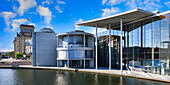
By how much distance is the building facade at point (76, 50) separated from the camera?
119ft

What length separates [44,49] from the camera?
4222cm

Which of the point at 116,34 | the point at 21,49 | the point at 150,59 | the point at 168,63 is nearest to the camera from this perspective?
the point at 168,63

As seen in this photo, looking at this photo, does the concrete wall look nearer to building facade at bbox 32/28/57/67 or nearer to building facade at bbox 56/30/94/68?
building facade at bbox 32/28/57/67

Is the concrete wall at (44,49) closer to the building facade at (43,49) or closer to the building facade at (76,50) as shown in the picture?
the building facade at (43,49)

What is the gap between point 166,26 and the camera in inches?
911

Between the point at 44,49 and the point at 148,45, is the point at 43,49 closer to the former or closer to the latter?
the point at 44,49

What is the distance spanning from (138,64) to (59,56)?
62.7ft

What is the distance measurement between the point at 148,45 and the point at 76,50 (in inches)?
654

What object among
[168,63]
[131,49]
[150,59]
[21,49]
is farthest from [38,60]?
[21,49]

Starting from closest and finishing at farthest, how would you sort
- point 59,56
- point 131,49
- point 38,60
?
point 131,49 → point 59,56 → point 38,60

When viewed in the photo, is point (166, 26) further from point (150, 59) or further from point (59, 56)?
point (59, 56)

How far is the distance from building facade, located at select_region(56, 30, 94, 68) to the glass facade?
951cm

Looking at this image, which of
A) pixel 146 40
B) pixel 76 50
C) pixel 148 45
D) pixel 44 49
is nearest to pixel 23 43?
pixel 44 49

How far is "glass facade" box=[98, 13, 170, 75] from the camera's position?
23281 mm
